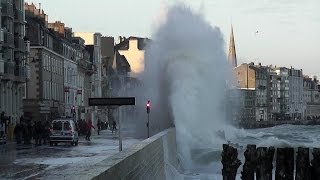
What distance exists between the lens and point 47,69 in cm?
7775

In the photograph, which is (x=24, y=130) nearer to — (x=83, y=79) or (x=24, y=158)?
(x=24, y=158)

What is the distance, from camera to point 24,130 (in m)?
44.3

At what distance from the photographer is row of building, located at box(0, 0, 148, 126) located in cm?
5788

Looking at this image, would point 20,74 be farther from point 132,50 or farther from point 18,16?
point 132,50

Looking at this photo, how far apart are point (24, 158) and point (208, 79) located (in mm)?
35978

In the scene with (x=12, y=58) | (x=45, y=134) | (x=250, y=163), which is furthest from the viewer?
(x=12, y=58)

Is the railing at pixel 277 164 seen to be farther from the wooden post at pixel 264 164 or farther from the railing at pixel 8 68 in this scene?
the railing at pixel 8 68

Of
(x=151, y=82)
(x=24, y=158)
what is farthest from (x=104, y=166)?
(x=151, y=82)

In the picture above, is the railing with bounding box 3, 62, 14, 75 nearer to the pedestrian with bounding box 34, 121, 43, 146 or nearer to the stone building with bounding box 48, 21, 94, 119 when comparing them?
the pedestrian with bounding box 34, 121, 43, 146

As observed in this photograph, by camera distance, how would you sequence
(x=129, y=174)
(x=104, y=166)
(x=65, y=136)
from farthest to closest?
(x=65, y=136) < (x=129, y=174) < (x=104, y=166)

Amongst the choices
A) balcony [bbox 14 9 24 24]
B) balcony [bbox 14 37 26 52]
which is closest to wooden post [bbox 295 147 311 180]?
balcony [bbox 14 37 26 52]

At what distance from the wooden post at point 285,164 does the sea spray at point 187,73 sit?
3633 cm

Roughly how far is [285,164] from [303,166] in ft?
2.01

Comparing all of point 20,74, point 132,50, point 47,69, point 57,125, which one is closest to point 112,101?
point 57,125
